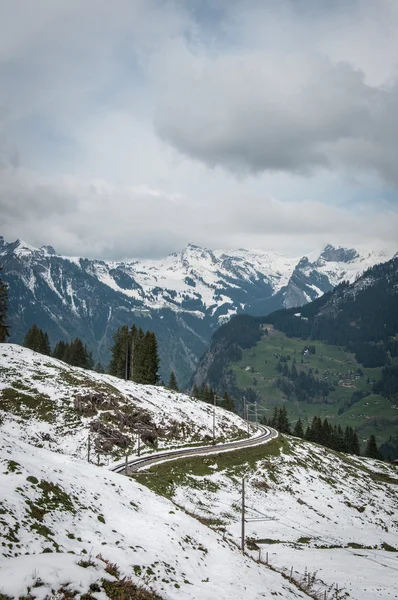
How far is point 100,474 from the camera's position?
108ft

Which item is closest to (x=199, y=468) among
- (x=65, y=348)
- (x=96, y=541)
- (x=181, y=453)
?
(x=181, y=453)

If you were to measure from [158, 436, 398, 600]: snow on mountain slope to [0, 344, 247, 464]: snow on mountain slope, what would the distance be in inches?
457

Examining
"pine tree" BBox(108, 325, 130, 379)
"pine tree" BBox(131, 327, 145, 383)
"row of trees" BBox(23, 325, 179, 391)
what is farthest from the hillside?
"pine tree" BBox(108, 325, 130, 379)

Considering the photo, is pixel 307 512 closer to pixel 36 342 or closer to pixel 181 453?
pixel 181 453

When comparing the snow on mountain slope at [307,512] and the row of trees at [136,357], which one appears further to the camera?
the row of trees at [136,357]

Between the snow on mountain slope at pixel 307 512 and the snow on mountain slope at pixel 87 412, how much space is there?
1162 centimetres

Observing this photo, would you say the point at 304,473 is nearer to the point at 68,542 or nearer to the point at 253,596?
the point at 253,596

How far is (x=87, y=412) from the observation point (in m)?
68.0

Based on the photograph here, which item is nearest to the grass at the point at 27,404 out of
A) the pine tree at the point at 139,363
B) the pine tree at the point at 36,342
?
the pine tree at the point at 139,363

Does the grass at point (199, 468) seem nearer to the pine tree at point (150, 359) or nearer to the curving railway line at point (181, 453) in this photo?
the curving railway line at point (181, 453)

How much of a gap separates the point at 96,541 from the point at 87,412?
159 ft

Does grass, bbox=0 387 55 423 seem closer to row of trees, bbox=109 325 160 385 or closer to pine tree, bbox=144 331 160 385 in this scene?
row of trees, bbox=109 325 160 385

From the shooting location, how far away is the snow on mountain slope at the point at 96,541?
14.8 meters

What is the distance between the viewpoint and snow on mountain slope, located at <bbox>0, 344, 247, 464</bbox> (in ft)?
195
